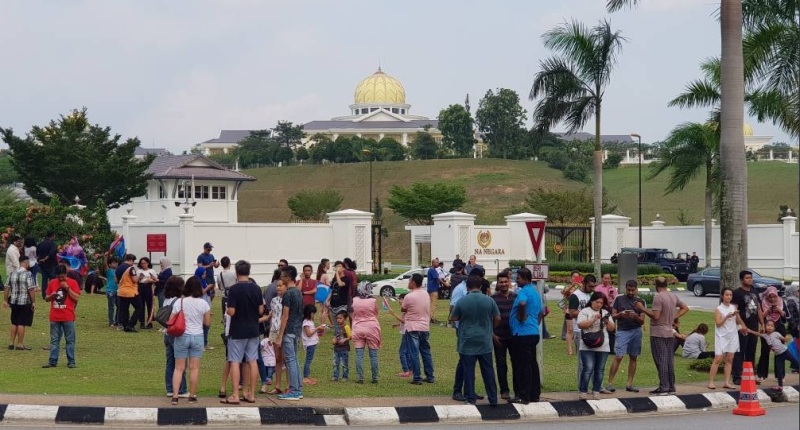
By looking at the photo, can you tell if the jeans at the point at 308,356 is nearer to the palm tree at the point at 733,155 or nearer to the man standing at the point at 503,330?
the man standing at the point at 503,330

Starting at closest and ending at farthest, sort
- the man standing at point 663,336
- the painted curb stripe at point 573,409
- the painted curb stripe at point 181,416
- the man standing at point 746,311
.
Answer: the painted curb stripe at point 181,416, the painted curb stripe at point 573,409, the man standing at point 663,336, the man standing at point 746,311

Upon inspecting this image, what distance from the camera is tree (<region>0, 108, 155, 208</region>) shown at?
5531 centimetres

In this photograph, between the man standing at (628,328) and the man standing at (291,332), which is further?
the man standing at (628,328)

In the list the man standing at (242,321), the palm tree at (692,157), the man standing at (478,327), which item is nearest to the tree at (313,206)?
the palm tree at (692,157)

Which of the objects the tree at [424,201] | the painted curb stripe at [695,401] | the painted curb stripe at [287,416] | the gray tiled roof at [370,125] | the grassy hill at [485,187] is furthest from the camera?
the gray tiled roof at [370,125]

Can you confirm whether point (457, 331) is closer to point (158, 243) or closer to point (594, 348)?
point (594, 348)

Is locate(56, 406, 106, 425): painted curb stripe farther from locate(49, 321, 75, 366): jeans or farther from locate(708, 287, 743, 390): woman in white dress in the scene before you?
locate(708, 287, 743, 390): woman in white dress

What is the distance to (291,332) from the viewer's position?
48.7 feet

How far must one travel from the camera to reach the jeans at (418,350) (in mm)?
16344

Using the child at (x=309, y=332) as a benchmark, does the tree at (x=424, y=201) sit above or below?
above

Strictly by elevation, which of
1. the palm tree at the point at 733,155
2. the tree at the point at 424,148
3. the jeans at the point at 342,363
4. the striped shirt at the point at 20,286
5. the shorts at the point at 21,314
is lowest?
the jeans at the point at 342,363

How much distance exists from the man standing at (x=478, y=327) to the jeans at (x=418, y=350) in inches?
70.9

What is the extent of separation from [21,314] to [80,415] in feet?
19.7

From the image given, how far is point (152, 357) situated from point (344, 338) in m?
4.34
